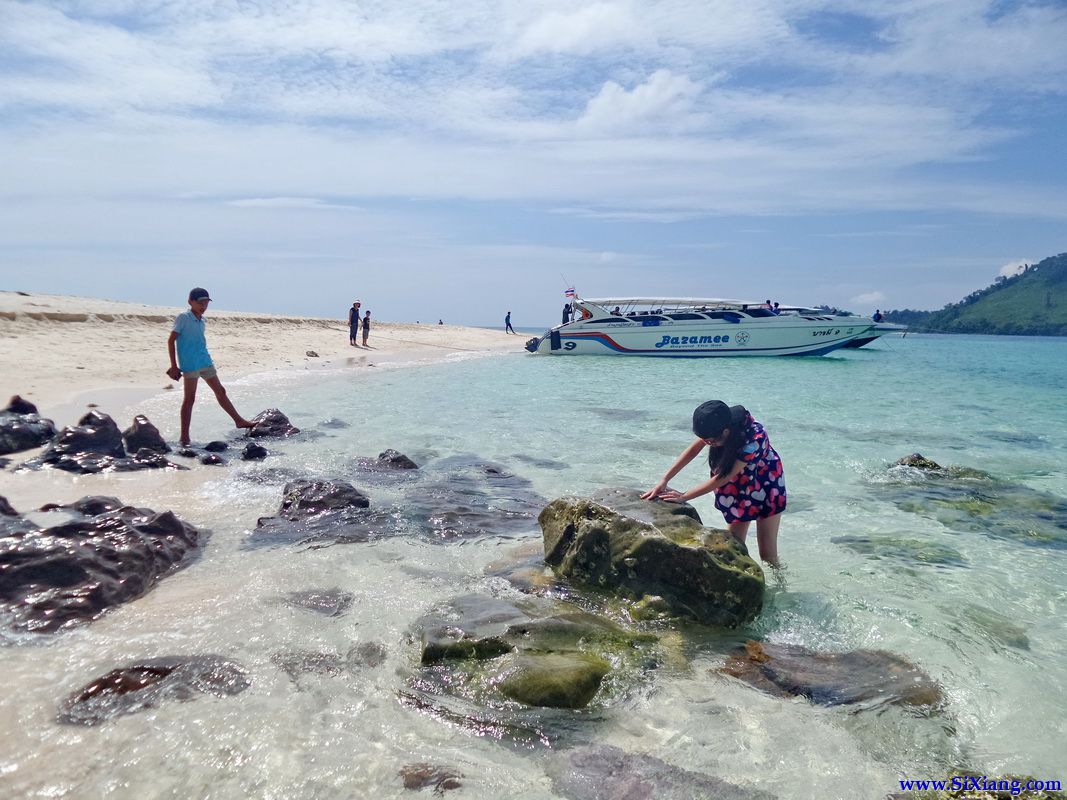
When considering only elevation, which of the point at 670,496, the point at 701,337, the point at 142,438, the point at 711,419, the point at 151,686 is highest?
the point at 701,337

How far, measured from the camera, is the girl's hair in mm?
5207

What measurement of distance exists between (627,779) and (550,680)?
697 millimetres

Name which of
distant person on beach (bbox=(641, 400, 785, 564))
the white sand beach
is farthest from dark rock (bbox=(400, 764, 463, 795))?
the white sand beach

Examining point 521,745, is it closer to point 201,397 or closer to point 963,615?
point 963,615

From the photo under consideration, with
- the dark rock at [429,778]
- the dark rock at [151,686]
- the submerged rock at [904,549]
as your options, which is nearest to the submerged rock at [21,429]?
the dark rock at [151,686]

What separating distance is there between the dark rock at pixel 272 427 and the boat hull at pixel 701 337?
79.9 feet

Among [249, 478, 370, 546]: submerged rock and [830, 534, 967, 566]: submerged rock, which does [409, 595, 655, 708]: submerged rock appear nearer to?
[249, 478, 370, 546]: submerged rock

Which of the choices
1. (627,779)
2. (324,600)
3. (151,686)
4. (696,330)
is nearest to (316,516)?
(324,600)

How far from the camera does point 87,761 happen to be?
10.2 feet

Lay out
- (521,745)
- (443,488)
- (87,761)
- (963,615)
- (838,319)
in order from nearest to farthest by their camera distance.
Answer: (87,761)
(521,745)
(963,615)
(443,488)
(838,319)

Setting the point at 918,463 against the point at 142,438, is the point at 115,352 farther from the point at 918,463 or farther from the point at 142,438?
the point at 918,463

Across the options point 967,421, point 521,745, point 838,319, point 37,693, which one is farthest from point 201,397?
point 838,319

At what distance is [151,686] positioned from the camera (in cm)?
371

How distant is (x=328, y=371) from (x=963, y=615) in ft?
65.0
